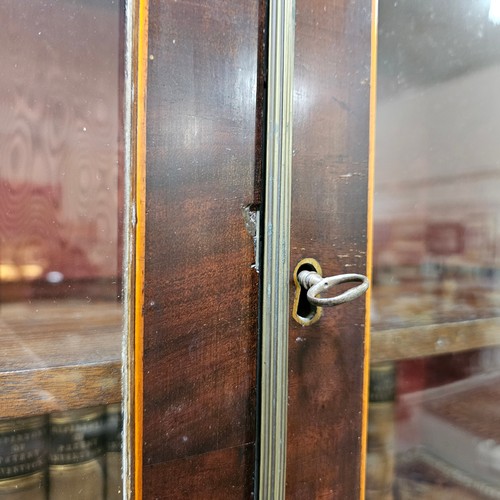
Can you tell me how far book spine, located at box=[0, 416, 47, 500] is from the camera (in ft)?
1.66

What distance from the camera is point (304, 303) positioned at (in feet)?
1.77

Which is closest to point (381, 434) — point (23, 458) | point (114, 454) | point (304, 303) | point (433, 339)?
point (433, 339)

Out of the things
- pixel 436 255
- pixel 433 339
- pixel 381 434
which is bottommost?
pixel 381 434

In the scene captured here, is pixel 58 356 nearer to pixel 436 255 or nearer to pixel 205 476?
pixel 205 476

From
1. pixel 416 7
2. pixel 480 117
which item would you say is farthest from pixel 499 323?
pixel 416 7

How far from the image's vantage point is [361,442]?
22.9 inches

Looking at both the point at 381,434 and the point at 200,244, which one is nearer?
the point at 200,244

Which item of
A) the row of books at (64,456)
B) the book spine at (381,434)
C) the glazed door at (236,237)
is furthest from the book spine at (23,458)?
the book spine at (381,434)

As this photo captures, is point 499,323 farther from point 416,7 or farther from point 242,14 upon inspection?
point 242,14

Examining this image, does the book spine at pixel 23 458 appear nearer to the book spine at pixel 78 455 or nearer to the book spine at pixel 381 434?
the book spine at pixel 78 455

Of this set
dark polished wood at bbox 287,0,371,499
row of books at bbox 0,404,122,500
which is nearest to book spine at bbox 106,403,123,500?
row of books at bbox 0,404,122,500

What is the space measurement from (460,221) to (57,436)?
665mm

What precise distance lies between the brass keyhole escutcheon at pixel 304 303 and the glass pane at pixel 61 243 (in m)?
0.21

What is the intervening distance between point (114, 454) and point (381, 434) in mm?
392
